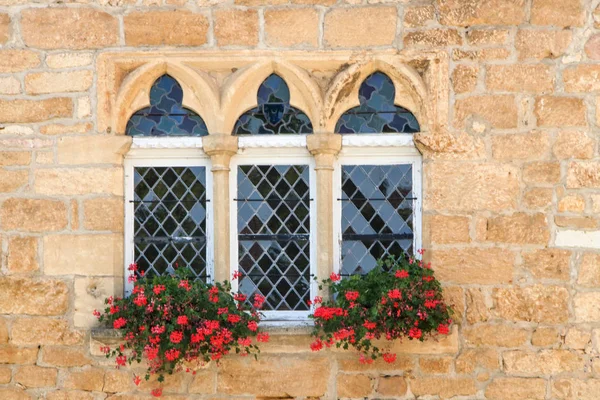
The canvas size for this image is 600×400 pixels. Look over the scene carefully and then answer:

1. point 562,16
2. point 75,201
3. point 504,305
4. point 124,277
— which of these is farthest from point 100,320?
point 562,16

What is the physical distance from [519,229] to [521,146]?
51 centimetres

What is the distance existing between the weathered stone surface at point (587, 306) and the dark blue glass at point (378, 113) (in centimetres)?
144

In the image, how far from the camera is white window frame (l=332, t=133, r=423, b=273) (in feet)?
16.7

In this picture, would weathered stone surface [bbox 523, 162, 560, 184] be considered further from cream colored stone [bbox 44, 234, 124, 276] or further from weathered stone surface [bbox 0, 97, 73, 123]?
weathered stone surface [bbox 0, 97, 73, 123]

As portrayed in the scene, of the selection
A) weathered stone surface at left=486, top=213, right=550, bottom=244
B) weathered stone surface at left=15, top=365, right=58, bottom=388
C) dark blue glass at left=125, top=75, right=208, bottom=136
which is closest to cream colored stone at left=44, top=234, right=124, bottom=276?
weathered stone surface at left=15, top=365, right=58, bottom=388

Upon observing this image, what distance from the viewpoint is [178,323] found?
4.61 metres

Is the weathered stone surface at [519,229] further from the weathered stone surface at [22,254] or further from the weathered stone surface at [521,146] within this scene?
the weathered stone surface at [22,254]

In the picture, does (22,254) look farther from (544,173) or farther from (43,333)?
(544,173)

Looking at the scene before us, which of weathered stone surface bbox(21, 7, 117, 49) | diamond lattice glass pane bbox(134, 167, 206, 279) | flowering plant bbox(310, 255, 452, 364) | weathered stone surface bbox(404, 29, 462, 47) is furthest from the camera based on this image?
diamond lattice glass pane bbox(134, 167, 206, 279)

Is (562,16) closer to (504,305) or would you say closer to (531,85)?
(531,85)

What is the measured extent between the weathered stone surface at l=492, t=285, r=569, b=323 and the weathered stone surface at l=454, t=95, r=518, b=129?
1.01m

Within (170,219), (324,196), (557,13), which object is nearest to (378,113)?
(324,196)

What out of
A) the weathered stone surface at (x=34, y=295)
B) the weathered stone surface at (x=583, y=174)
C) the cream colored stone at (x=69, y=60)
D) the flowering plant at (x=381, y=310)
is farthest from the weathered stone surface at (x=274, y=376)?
the cream colored stone at (x=69, y=60)

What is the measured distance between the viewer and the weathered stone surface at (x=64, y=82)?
504cm
